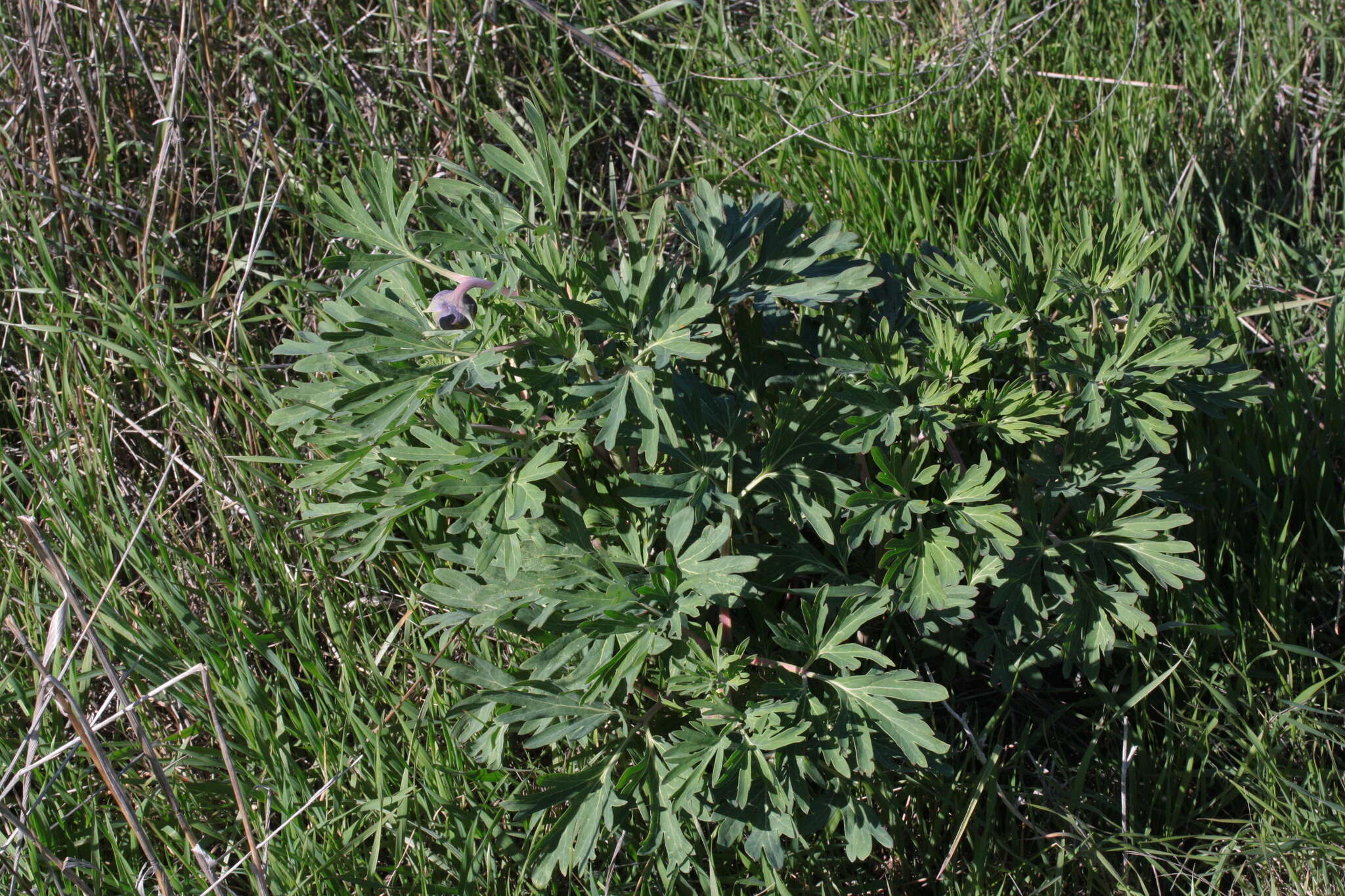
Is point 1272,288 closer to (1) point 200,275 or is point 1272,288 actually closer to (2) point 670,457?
(2) point 670,457

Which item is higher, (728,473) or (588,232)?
(728,473)

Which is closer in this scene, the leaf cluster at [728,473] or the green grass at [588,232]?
the leaf cluster at [728,473]

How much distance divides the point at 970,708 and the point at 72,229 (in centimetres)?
284

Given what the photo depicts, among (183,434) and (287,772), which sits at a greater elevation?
(183,434)

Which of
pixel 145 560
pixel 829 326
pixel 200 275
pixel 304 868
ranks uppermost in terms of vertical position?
pixel 829 326

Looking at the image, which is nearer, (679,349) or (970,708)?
(679,349)

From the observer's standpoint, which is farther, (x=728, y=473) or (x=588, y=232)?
(x=588, y=232)

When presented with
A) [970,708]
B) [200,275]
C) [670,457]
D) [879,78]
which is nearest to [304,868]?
[670,457]

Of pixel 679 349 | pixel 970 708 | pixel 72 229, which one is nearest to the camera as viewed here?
pixel 679 349

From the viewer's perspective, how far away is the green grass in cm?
240

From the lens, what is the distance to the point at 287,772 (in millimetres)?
2406

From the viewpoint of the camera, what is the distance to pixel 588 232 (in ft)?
11.9

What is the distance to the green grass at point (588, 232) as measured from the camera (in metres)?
2.40

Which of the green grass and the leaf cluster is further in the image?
the green grass
